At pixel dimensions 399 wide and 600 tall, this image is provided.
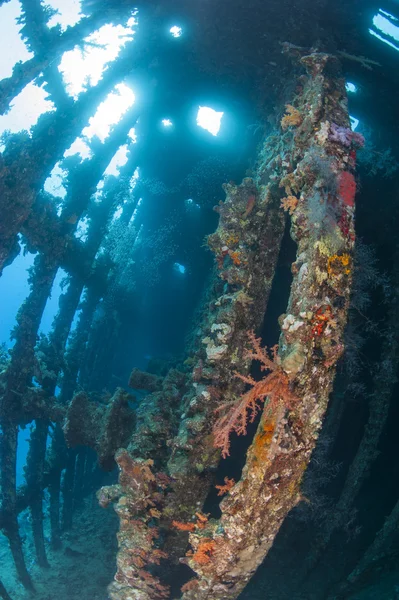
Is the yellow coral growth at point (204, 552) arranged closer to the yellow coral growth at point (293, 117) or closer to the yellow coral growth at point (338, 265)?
the yellow coral growth at point (338, 265)

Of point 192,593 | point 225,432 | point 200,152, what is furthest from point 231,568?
point 200,152

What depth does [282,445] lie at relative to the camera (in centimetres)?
355

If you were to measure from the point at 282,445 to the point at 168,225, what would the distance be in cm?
1296

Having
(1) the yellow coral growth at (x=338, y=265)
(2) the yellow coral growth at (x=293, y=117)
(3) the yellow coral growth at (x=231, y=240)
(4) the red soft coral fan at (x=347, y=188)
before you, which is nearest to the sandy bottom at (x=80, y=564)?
(3) the yellow coral growth at (x=231, y=240)

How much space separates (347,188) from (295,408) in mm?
2896

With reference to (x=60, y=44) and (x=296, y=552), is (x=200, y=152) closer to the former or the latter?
(x=60, y=44)

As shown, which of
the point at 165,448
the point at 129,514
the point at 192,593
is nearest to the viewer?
the point at 192,593

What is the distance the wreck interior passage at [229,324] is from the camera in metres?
3.86

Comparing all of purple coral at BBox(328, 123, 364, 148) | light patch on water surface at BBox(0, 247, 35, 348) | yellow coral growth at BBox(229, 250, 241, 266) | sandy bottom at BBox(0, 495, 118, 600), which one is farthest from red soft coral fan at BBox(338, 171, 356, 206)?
light patch on water surface at BBox(0, 247, 35, 348)

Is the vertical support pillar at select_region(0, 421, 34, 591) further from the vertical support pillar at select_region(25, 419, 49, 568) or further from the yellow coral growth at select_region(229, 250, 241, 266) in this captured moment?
the yellow coral growth at select_region(229, 250, 241, 266)

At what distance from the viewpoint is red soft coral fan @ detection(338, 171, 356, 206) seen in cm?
430

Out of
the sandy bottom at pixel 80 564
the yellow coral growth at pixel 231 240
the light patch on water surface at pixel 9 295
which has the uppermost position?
the light patch on water surface at pixel 9 295

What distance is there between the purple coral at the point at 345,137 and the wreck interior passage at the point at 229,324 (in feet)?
0.08

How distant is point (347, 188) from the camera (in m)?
4.36
